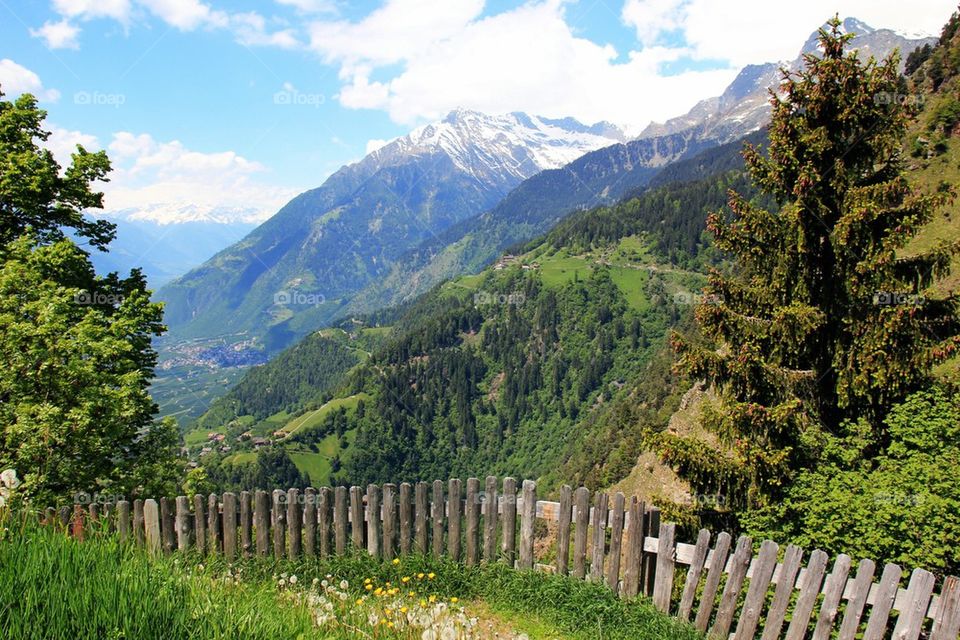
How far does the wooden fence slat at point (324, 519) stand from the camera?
369 inches

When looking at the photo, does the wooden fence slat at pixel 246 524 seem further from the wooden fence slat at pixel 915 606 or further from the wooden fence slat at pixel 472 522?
the wooden fence slat at pixel 915 606

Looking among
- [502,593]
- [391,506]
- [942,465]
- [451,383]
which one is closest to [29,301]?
[391,506]

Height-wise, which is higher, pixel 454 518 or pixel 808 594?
pixel 454 518

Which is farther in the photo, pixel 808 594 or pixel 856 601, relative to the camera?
pixel 808 594

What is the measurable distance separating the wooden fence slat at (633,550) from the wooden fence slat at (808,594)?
2.00m

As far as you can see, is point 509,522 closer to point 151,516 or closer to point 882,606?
point 882,606

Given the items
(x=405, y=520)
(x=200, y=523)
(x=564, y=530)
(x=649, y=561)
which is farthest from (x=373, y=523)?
(x=649, y=561)

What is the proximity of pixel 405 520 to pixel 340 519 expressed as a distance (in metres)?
1.11

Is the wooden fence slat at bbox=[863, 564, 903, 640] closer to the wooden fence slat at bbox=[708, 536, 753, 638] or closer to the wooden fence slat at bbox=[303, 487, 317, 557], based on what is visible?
the wooden fence slat at bbox=[708, 536, 753, 638]

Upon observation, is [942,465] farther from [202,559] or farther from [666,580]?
[202,559]

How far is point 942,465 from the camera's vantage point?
25.0 ft

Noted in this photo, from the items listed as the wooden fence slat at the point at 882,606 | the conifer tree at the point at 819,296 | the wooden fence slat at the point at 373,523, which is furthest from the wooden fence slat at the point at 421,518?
the wooden fence slat at the point at 882,606

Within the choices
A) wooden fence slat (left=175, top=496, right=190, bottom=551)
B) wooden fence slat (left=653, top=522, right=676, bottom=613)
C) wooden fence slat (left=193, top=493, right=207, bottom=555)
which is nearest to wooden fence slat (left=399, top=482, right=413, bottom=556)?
wooden fence slat (left=193, top=493, right=207, bottom=555)

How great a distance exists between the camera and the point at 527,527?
880cm
